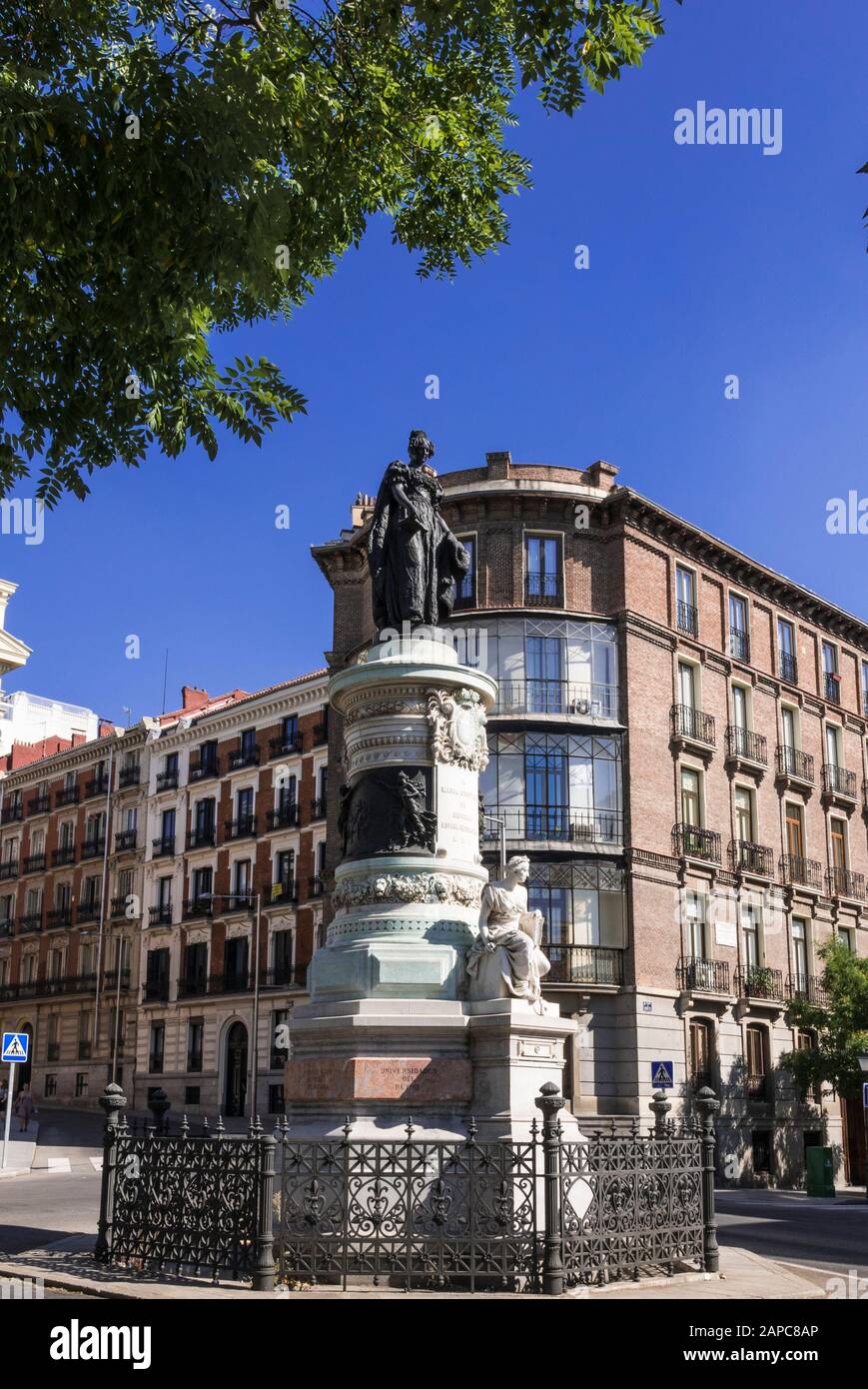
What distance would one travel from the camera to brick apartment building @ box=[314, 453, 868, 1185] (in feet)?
Result: 128

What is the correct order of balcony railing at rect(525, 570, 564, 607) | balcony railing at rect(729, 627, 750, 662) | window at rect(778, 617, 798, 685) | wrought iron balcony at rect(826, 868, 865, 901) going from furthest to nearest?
wrought iron balcony at rect(826, 868, 865, 901), window at rect(778, 617, 798, 685), balcony railing at rect(729, 627, 750, 662), balcony railing at rect(525, 570, 564, 607)

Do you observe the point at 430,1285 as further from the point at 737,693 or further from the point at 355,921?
the point at 737,693

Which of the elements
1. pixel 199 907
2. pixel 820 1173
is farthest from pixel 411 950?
pixel 199 907

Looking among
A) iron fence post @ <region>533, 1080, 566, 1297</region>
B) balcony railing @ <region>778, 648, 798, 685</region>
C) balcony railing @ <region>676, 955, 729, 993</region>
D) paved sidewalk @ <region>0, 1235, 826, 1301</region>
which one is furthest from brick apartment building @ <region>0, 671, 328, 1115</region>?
iron fence post @ <region>533, 1080, 566, 1297</region>

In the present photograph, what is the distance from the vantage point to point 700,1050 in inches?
1620

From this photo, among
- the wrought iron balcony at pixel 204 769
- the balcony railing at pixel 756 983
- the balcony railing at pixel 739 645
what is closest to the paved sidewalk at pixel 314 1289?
the balcony railing at pixel 756 983

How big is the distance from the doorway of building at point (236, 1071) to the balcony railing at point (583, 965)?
22.1m

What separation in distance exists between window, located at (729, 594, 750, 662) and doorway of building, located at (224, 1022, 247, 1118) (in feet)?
83.4

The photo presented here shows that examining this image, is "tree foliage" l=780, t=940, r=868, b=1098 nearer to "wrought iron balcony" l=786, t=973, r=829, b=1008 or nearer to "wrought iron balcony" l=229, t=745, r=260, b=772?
"wrought iron balcony" l=786, t=973, r=829, b=1008

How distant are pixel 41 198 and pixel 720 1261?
10.8m

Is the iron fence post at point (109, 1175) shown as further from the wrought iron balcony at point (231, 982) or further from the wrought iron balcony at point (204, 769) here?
the wrought iron balcony at point (204, 769)

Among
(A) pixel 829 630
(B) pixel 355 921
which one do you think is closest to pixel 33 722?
(A) pixel 829 630

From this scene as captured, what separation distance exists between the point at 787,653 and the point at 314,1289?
1655 inches
